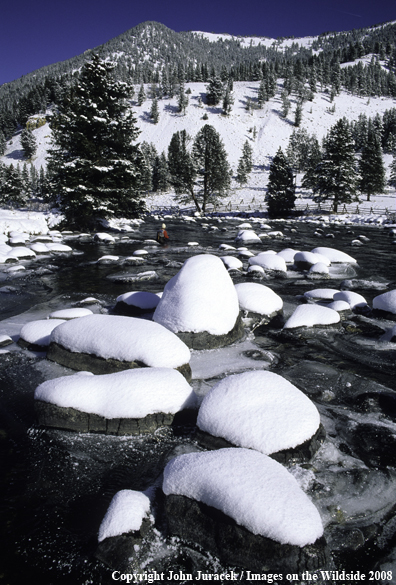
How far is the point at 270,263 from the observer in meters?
13.1

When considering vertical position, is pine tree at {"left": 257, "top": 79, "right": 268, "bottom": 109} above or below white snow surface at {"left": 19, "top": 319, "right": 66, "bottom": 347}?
above

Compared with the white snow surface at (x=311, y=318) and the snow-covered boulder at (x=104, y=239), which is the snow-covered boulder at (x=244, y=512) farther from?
the snow-covered boulder at (x=104, y=239)

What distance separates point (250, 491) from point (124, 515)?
102 cm

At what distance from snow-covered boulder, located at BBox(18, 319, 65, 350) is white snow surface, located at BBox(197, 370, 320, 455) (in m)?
3.74

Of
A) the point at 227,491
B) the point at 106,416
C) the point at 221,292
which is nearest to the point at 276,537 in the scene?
the point at 227,491

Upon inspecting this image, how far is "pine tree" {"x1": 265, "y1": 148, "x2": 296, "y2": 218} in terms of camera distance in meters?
42.6

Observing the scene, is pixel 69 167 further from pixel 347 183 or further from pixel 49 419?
pixel 347 183

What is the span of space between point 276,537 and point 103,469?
1.91 metres

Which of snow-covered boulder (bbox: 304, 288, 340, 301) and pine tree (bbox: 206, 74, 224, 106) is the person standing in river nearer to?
snow-covered boulder (bbox: 304, 288, 340, 301)

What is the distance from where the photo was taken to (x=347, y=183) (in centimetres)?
3875

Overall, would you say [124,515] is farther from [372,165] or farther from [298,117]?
[298,117]

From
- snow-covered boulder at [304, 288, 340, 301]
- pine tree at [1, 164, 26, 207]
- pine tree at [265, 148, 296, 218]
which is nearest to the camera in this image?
snow-covered boulder at [304, 288, 340, 301]

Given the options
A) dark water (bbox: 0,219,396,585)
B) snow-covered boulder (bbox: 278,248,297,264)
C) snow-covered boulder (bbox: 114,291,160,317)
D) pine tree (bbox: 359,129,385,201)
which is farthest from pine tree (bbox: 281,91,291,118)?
dark water (bbox: 0,219,396,585)

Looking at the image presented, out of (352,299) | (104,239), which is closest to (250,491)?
(352,299)
